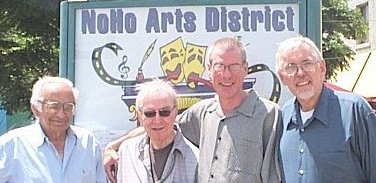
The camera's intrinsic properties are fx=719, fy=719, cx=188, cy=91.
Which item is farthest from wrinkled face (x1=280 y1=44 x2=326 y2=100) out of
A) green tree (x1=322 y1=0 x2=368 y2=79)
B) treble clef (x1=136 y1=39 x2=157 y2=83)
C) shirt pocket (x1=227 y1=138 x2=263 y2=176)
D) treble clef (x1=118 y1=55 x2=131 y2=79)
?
green tree (x1=322 y1=0 x2=368 y2=79)

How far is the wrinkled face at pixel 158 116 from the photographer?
3.95 m

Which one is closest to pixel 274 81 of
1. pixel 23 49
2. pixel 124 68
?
pixel 124 68

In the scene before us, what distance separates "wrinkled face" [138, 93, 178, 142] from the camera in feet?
13.0

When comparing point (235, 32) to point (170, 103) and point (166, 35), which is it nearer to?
point (166, 35)

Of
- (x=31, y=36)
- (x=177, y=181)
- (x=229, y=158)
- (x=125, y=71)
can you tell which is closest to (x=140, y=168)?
(x=177, y=181)

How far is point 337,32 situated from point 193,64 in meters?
13.0

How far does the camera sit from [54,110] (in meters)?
4.06

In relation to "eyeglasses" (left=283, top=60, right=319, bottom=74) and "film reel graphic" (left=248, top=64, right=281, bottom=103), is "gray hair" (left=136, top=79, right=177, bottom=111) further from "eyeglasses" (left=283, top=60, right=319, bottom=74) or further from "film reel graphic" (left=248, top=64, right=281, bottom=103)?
"film reel graphic" (left=248, top=64, right=281, bottom=103)

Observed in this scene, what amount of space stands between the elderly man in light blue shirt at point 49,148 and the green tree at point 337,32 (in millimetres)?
12720

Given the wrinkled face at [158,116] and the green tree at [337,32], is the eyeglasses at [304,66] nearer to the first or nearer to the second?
the wrinkled face at [158,116]

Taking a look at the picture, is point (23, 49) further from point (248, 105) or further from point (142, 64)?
point (248, 105)

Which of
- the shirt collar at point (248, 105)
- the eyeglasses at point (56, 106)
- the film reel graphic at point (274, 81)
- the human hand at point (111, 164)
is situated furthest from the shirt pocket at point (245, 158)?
the film reel graphic at point (274, 81)

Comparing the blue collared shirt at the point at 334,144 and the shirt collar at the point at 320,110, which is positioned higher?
the shirt collar at the point at 320,110

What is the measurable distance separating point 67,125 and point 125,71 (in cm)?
113
